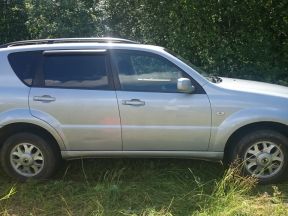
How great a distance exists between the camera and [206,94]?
5328 millimetres

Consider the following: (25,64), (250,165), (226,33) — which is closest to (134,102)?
(25,64)

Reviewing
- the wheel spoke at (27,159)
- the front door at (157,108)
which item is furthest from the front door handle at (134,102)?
the wheel spoke at (27,159)

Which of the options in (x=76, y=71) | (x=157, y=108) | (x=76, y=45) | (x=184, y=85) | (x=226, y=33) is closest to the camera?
(x=184, y=85)

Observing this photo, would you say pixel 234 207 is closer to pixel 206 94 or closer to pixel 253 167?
pixel 253 167

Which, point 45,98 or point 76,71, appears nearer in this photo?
point 45,98

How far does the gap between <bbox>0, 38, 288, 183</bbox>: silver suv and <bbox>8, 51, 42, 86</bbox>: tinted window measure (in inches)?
0.5

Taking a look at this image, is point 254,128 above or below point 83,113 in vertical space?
below

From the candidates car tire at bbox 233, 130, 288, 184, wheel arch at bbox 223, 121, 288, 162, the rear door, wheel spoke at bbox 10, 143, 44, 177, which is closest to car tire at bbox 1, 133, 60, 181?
wheel spoke at bbox 10, 143, 44, 177

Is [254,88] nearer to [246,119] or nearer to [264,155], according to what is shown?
[246,119]

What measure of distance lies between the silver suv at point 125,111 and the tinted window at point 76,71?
0.04 ft

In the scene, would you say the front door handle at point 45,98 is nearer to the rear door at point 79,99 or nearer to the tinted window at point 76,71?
the rear door at point 79,99

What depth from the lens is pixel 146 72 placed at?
5.41 meters

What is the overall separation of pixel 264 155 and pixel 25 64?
3.02 m

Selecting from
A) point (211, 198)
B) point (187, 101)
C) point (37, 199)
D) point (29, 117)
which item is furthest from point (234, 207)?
point (29, 117)
